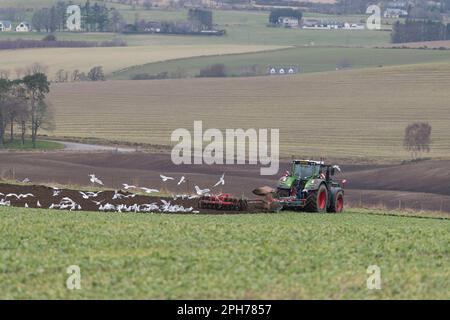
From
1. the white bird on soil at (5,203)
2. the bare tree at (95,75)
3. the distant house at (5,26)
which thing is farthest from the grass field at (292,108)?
the distant house at (5,26)

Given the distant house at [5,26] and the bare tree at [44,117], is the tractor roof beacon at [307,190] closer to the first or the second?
the bare tree at [44,117]

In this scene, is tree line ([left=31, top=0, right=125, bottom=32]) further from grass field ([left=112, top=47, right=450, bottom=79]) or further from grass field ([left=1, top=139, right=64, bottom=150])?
grass field ([left=1, top=139, right=64, bottom=150])

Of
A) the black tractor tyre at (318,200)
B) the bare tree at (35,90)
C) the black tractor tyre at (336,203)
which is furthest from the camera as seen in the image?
the bare tree at (35,90)

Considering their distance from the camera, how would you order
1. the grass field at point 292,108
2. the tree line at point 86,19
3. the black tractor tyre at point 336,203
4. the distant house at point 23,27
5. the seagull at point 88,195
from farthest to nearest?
the distant house at point 23,27
the tree line at point 86,19
the grass field at point 292,108
the seagull at point 88,195
the black tractor tyre at point 336,203

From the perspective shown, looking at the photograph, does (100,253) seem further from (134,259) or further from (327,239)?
(327,239)

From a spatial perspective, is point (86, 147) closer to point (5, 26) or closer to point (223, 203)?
point (223, 203)

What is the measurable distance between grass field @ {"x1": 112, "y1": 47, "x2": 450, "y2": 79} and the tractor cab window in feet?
298

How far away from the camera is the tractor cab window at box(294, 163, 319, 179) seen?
36.8 m

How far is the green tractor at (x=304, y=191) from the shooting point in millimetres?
35688

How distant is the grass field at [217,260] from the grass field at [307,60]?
103855mm

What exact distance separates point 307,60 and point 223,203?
103 metres

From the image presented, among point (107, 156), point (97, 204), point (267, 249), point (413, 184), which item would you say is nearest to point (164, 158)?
point (107, 156)
